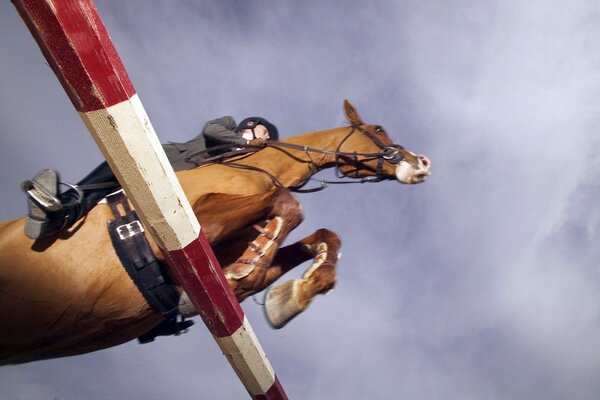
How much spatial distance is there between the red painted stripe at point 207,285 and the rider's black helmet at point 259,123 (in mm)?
3423

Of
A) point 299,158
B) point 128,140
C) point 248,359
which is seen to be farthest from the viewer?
point 299,158

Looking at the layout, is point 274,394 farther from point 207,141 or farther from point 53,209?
point 207,141

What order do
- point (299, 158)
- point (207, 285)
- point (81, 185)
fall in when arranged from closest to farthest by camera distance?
point (207, 285) → point (81, 185) → point (299, 158)

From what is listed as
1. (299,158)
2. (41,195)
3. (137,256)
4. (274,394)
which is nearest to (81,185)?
(41,195)

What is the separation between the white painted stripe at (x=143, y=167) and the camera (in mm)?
2392

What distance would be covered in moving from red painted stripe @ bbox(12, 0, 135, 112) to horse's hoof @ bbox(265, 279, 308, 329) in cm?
222

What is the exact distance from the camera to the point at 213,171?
4.62 metres

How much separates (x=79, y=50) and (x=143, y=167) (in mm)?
Answer: 669

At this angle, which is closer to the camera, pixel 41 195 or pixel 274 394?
pixel 41 195

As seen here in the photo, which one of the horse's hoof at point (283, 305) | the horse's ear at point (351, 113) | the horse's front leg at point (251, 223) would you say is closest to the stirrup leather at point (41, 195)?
the horse's front leg at point (251, 223)

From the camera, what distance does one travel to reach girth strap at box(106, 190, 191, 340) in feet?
12.7

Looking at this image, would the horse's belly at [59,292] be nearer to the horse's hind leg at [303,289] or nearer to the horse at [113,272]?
the horse at [113,272]

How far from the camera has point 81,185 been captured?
397 centimetres

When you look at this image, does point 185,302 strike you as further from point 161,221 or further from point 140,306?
point 161,221
